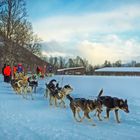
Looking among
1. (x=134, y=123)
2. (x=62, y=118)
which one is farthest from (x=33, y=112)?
(x=134, y=123)

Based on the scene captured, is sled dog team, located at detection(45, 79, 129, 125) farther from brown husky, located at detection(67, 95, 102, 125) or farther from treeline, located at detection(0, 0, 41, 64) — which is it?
treeline, located at detection(0, 0, 41, 64)

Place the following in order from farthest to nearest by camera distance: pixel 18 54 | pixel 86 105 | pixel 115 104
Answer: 1. pixel 18 54
2. pixel 115 104
3. pixel 86 105

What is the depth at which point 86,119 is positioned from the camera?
12.6 m

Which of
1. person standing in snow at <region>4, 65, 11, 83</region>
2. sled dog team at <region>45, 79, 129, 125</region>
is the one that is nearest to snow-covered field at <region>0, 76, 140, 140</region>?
sled dog team at <region>45, 79, 129, 125</region>

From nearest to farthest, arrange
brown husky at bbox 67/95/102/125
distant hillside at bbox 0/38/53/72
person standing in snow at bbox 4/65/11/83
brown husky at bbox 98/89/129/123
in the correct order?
brown husky at bbox 67/95/102/125 → brown husky at bbox 98/89/129/123 → person standing in snow at bbox 4/65/11/83 → distant hillside at bbox 0/38/53/72

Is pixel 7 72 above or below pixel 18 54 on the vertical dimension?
below

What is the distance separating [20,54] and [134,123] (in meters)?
37.7

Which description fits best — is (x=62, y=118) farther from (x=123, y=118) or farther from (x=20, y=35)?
(x=20, y=35)

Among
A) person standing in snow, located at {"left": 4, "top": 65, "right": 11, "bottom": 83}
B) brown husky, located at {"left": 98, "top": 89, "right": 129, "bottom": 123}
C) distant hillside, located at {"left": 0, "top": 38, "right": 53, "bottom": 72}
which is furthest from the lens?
distant hillside, located at {"left": 0, "top": 38, "right": 53, "bottom": 72}

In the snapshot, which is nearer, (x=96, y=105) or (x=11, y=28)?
(x=96, y=105)

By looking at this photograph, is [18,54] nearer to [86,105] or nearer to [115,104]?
[115,104]

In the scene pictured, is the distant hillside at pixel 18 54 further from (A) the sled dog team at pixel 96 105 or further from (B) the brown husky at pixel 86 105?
(B) the brown husky at pixel 86 105

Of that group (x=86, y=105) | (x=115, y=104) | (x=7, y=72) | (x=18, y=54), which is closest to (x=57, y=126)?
(x=86, y=105)

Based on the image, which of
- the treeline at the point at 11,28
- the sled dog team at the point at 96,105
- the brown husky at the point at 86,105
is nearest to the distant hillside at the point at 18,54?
the treeline at the point at 11,28
